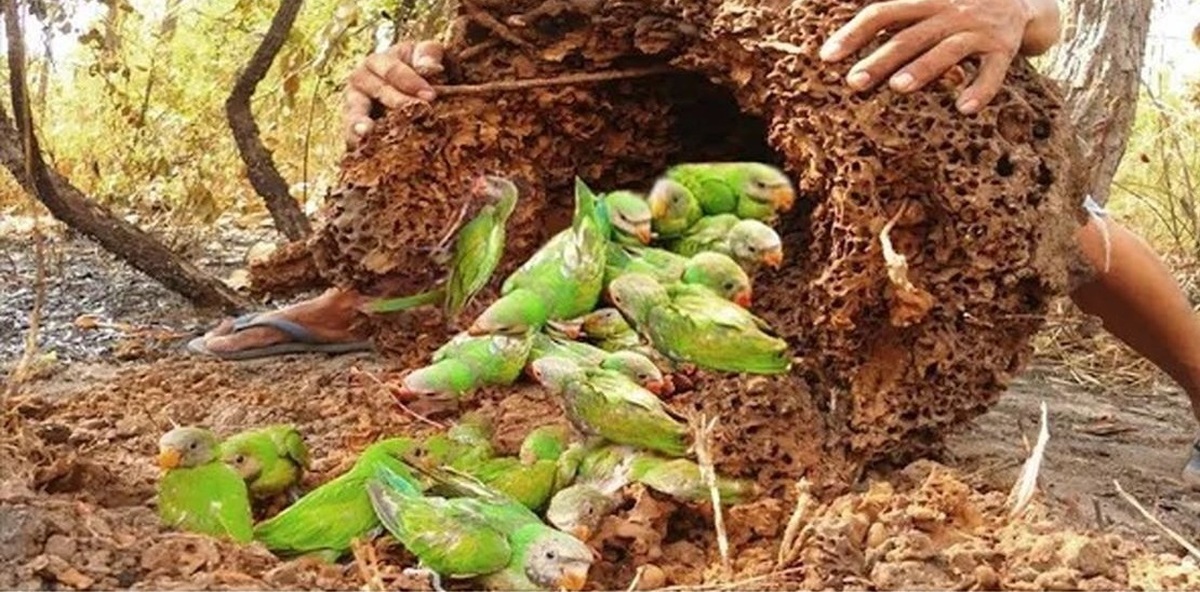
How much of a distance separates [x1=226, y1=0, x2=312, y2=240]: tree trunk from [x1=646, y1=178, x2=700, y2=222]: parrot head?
243 cm

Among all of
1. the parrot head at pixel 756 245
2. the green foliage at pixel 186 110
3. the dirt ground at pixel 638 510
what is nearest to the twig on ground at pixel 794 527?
the dirt ground at pixel 638 510

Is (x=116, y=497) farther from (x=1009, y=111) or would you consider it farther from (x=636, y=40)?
(x=1009, y=111)

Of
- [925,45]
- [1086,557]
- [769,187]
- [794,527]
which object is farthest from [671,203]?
[1086,557]

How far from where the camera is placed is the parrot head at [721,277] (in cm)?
267

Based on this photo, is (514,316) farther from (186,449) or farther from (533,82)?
(186,449)

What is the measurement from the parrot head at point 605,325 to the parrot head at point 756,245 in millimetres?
260

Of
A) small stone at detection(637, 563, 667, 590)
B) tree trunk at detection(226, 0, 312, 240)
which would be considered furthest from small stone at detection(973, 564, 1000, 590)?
tree trunk at detection(226, 0, 312, 240)

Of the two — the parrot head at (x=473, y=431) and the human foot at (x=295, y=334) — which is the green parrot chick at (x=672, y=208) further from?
the human foot at (x=295, y=334)

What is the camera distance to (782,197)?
2828 millimetres

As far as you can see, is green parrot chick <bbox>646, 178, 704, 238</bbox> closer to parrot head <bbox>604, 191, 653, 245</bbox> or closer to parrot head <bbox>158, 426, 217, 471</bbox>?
parrot head <bbox>604, 191, 653, 245</bbox>

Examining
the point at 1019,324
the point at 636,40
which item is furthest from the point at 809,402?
the point at 636,40

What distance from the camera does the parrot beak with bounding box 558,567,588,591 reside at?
1982 millimetres

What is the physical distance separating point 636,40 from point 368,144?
63 cm

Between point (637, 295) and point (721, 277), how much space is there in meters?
0.17
